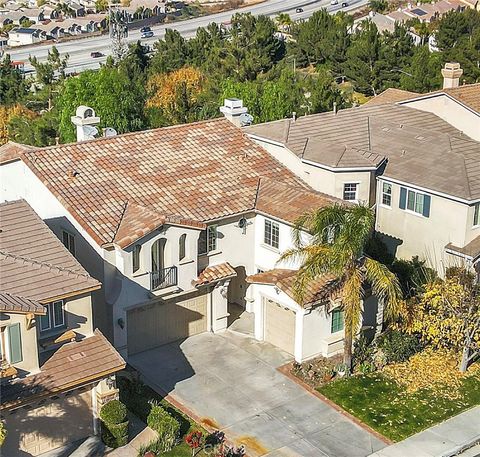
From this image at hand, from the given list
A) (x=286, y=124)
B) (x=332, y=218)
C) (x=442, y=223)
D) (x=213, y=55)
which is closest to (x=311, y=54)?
(x=213, y=55)

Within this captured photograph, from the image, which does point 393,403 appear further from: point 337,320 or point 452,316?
point 337,320

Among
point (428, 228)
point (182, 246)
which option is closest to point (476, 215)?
point (428, 228)

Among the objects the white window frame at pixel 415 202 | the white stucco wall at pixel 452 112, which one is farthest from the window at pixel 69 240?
the white stucco wall at pixel 452 112

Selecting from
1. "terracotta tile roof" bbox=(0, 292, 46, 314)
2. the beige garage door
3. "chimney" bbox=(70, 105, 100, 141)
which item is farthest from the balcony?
"chimney" bbox=(70, 105, 100, 141)

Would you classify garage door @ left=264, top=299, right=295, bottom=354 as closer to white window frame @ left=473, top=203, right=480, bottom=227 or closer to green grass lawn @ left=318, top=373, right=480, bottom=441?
green grass lawn @ left=318, top=373, right=480, bottom=441

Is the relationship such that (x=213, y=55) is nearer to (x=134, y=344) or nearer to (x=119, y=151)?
(x=119, y=151)

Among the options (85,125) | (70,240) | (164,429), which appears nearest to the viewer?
(164,429)
